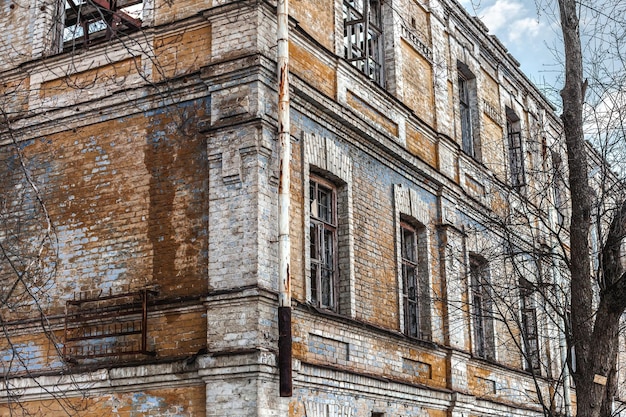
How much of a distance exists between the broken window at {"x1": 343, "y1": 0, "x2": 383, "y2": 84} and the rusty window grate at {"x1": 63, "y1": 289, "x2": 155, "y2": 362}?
4.99 metres

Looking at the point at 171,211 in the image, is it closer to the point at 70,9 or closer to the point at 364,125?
the point at 364,125

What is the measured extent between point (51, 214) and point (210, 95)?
106 inches

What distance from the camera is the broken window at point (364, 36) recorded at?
42.3 feet

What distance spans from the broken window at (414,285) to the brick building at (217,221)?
39 millimetres

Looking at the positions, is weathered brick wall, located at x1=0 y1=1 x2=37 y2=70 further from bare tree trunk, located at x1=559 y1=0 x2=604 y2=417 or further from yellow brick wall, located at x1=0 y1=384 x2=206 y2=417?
bare tree trunk, located at x1=559 y1=0 x2=604 y2=417

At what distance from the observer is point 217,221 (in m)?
9.61

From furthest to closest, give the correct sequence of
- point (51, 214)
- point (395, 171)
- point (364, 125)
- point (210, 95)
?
point (395, 171), point (364, 125), point (51, 214), point (210, 95)

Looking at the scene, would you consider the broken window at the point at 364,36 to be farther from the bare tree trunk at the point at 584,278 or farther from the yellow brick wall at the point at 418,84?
the bare tree trunk at the point at 584,278

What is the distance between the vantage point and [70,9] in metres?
12.8

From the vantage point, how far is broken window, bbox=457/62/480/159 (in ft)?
56.7

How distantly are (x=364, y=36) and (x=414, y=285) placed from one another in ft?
13.1

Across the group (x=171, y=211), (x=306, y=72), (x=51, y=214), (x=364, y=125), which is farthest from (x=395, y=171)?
(x=51, y=214)

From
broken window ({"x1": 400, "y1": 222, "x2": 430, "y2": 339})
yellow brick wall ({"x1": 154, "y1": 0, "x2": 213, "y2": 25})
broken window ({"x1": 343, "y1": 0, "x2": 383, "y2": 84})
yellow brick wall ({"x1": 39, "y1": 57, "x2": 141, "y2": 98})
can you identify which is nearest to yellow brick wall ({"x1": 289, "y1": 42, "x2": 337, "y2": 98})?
broken window ({"x1": 343, "y1": 0, "x2": 383, "y2": 84})

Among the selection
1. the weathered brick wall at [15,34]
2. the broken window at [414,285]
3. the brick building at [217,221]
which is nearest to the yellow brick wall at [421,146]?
the brick building at [217,221]
